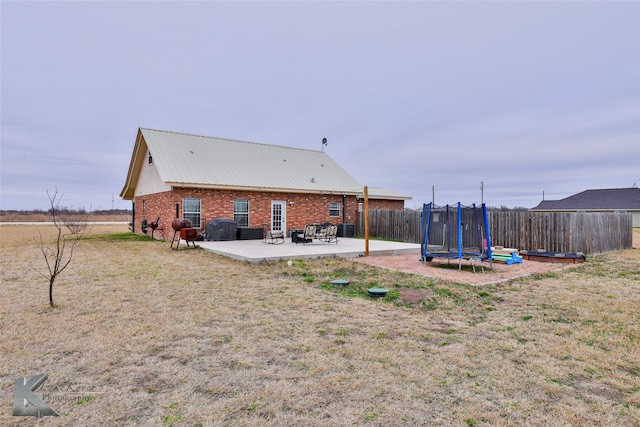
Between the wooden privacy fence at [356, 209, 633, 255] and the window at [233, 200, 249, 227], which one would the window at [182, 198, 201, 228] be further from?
the wooden privacy fence at [356, 209, 633, 255]

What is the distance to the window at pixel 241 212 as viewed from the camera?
17312 mm

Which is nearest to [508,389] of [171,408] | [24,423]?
[171,408]

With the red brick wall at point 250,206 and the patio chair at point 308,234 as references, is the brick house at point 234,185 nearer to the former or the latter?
the red brick wall at point 250,206

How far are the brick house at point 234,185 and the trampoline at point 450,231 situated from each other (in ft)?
31.5

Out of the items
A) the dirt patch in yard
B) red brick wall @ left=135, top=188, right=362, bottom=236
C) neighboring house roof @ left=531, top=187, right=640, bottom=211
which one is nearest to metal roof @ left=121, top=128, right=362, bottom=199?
red brick wall @ left=135, top=188, right=362, bottom=236

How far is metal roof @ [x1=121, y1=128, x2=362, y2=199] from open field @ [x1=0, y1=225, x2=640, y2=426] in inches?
405

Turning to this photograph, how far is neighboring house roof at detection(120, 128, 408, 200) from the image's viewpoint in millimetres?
16594

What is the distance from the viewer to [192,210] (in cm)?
1620

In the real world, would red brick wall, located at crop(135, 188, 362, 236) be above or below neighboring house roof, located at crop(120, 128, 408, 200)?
below

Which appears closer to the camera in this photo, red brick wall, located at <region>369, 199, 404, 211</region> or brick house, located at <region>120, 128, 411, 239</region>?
brick house, located at <region>120, 128, 411, 239</region>

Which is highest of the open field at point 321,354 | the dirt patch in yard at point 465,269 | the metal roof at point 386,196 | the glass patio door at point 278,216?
the metal roof at point 386,196

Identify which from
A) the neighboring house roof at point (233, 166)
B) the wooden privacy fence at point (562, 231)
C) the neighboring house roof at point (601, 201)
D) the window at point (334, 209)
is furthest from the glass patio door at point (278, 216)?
the neighboring house roof at point (601, 201)

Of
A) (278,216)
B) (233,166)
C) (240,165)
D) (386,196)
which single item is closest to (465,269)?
(278,216)

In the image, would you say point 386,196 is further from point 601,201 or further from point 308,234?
point 601,201
